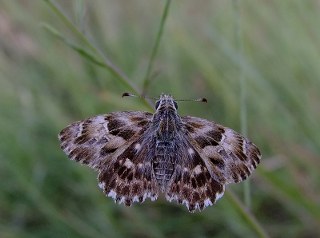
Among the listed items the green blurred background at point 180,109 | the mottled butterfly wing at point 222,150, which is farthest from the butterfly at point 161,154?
the green blurred background at point 180,109

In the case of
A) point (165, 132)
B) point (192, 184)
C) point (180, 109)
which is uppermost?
point (180, 109)

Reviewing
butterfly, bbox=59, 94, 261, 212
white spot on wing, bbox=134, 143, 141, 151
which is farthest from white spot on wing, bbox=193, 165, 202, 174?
white spot on wing, bbox=134, 143, 141, 151

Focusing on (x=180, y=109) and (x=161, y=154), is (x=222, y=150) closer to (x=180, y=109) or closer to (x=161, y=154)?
(x=161, y=154)

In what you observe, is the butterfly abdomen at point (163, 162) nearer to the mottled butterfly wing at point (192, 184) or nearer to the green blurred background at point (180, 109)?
the mottled butterfly wing at point (192, 184)

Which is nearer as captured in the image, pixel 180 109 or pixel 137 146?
pixel 137 146

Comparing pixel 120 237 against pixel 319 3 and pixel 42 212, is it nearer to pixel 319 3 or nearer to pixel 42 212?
pixel 42 212

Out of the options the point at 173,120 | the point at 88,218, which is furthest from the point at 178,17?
the point at 173,120

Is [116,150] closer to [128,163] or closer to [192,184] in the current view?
[128,163]

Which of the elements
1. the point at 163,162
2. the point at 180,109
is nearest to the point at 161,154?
the point at 163,162

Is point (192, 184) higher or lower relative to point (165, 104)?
lower
